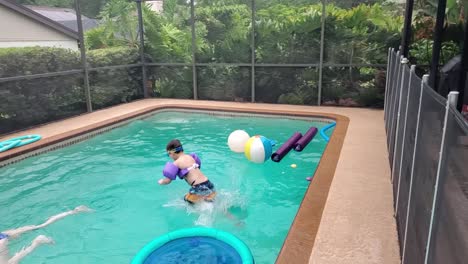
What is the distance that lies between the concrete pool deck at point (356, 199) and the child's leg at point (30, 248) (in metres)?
2.63

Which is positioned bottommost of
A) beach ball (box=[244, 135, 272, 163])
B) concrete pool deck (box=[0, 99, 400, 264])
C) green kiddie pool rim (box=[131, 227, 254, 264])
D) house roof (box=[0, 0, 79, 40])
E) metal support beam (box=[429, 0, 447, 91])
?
green kiddie pool rim (box=[131, 227, 254, 264])

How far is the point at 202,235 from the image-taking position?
3.81m

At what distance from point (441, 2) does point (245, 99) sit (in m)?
7.14

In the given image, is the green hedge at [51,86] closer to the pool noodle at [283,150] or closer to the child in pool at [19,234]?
the child in pool at [19,234]

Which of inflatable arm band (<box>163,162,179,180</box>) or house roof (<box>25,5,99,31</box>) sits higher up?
house roof (<box>25,5,99,31</box>)

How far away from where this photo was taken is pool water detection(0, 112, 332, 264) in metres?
4.20

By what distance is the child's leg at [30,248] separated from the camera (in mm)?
3719

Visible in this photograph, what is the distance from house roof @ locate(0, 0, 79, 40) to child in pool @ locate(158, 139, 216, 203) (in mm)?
6050

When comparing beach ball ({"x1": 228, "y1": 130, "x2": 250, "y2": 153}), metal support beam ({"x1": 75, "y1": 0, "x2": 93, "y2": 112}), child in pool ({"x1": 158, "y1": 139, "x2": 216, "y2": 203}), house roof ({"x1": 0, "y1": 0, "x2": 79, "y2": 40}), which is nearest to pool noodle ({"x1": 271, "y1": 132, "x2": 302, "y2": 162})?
beach ball ({"x1": 228, "y1": 130, "x2": 250, "y2": 153})

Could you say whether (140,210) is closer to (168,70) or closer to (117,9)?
(168,70)

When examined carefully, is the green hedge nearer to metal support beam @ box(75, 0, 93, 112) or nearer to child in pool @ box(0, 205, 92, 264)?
metal support beam @ box(75, 0, 93, 112)

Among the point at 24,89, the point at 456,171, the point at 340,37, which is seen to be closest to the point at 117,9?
the point at 24,89

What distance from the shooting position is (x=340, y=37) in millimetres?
10117

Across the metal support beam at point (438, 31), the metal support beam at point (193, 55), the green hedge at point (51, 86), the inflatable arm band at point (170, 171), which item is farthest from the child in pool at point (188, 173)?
the metal support beam at point (193, 55)
